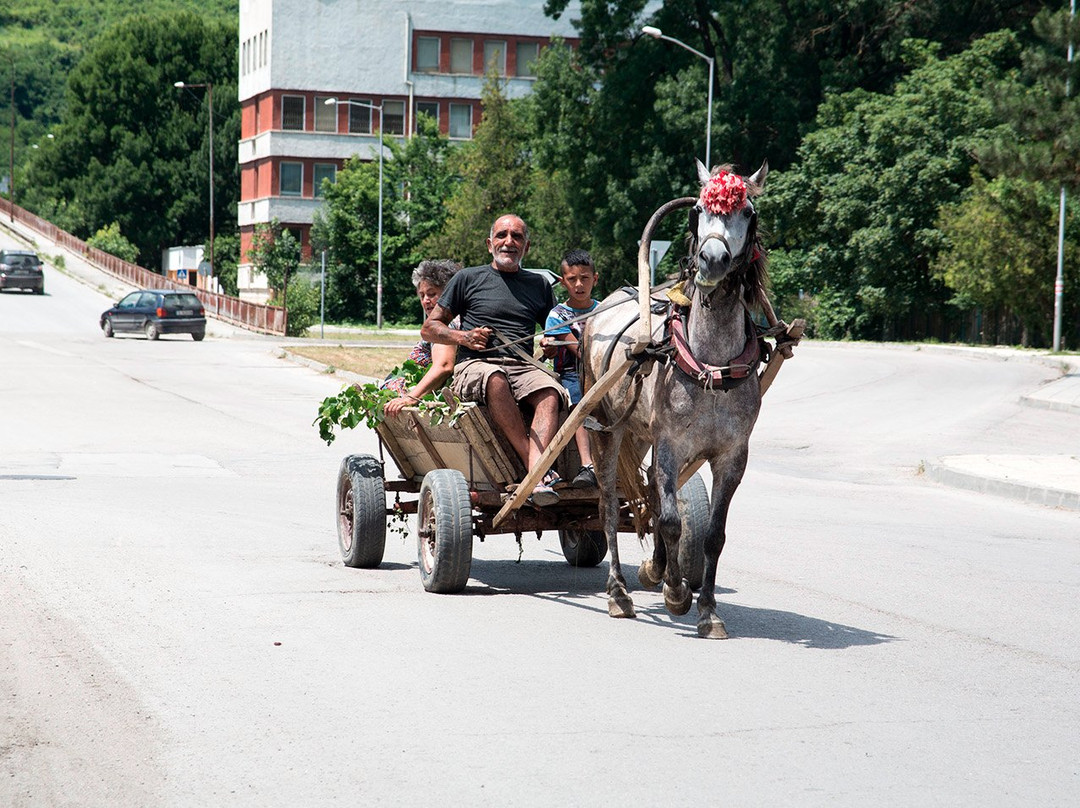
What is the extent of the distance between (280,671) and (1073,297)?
4354cm

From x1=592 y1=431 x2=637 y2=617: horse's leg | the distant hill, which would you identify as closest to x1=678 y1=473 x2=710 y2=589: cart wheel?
x1=592 y1=431 x2=637 y2=617: horse's leg

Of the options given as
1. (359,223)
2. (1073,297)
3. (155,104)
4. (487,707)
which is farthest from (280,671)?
(155,104)

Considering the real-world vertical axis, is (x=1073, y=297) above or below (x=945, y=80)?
below

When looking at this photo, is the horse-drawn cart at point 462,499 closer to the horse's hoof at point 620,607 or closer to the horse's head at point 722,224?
the horse's hoof at point 620,607

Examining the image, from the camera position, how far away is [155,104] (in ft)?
333

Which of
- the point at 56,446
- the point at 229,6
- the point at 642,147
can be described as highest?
the point at 229,6

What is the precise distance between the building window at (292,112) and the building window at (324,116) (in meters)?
0.87

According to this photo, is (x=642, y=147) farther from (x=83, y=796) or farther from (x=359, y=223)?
(x=83, y=796)

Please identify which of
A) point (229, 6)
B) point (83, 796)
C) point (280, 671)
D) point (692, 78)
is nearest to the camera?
point (83, 796)

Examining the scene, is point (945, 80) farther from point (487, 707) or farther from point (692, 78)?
point (487, 707)

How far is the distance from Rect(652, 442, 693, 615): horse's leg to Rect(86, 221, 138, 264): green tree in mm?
85686

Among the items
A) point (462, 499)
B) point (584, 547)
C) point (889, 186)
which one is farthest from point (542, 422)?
point (889, 186)

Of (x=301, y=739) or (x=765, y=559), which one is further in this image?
(x=765, y=559)

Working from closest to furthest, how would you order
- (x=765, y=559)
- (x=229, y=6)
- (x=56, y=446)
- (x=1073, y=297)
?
(x=765, y=559), (x=56, y=446), (x=1073, y=297), (x=229, y=6)
